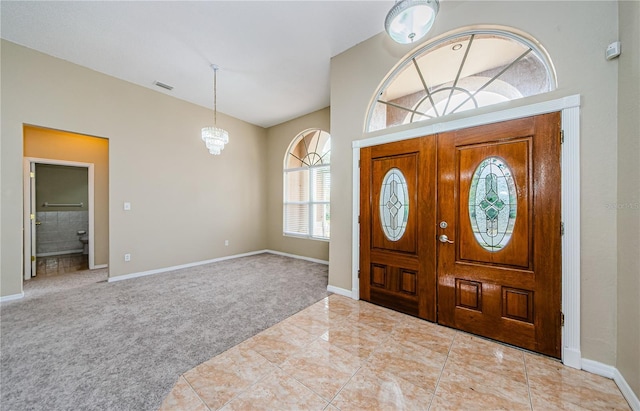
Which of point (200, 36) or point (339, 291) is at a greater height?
point (200, 36)

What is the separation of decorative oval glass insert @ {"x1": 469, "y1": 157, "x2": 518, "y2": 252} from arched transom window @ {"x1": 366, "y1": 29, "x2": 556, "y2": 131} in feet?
2.27

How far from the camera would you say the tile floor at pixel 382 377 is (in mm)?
1475

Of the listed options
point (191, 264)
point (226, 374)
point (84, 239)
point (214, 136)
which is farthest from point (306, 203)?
point (84, 239)

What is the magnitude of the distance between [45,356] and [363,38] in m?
4.72

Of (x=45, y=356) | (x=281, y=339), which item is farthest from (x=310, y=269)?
(x=45, y=356)

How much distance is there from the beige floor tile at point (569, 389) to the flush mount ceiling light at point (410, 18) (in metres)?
2.71

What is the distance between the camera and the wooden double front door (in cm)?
192

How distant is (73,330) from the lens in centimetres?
235

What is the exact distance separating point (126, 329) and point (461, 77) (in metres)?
4.50

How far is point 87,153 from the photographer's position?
4.58 metres

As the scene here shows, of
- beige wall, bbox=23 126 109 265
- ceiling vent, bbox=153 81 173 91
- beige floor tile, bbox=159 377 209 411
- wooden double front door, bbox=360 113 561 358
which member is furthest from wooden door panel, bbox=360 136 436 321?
beige wall, bbox=23 126 109 265

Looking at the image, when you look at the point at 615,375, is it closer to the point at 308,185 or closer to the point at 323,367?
the point at 323,367

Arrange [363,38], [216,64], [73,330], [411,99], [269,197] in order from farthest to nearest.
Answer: [269,197]
[216,64]
[363,38]
[411,99]
[73,330]

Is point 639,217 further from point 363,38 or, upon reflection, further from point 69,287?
point 69,287
